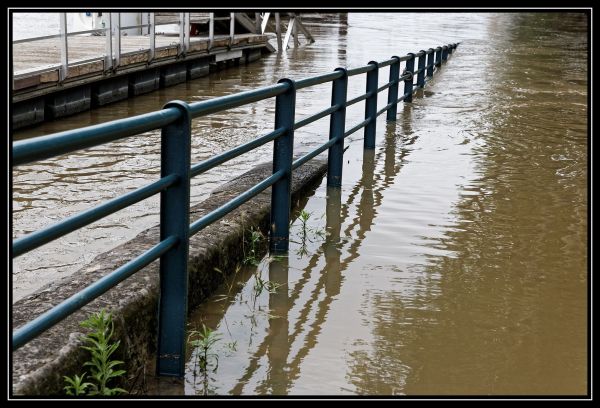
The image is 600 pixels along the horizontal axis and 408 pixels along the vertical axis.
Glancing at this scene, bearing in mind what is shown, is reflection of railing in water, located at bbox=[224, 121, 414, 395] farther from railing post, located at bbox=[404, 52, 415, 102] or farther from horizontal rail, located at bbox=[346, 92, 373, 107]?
railing post, located at bbox=[404, 52, 415, 102]

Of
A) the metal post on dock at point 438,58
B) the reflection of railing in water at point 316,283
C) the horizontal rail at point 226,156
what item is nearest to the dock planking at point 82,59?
the metal post on dock at point 438,58

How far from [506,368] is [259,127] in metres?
8.93

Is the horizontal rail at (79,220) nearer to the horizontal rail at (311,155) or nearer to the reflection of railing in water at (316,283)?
the reflection of railing in water at (316,283)

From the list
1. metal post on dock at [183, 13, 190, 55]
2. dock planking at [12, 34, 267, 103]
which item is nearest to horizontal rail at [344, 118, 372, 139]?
dock planking at [12, 34, 267, 103]

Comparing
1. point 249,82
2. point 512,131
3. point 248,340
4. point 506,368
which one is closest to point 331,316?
point 248,340

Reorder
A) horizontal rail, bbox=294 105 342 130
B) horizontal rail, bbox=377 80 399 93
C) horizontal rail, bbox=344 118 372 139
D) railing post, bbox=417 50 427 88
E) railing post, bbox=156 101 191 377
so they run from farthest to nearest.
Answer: railing post, bbox=417 50 427 88 → horizontal rail, bbox=377 80 399 93 → horizontal rail, bbox=344 118 372 139 → horizontal rail, bbox=294 105 342 130 → railing post, bbox=156 101 191 377

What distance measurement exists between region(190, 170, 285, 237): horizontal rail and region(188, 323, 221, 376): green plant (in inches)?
17.1

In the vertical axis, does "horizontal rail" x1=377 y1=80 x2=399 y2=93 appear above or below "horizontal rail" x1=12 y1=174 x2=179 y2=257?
below

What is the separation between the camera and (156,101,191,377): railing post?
11.9 ft

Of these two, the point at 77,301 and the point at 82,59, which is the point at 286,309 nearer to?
the point at 77,301

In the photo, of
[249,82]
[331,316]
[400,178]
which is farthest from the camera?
[249,82]

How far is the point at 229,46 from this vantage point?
22250mm

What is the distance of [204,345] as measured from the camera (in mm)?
3914

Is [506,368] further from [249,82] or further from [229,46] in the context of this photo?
[229,46]
